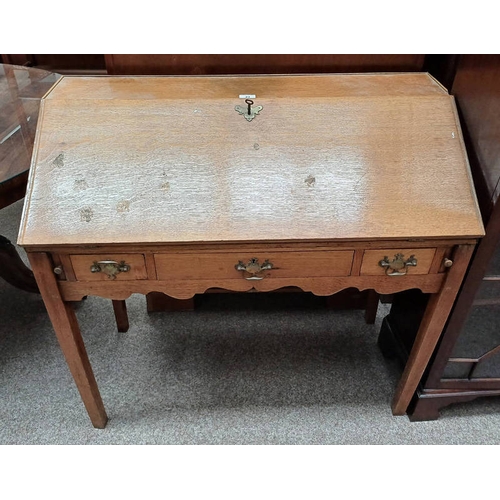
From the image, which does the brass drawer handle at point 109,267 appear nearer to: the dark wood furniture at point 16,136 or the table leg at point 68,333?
the table leg at point 68,333

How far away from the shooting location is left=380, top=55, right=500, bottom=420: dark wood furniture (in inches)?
41.6

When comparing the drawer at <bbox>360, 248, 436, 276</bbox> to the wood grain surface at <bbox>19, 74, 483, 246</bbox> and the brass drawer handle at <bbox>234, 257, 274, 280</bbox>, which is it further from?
the brass drawer handle at <bbox>234, 257, 274, 280</bbox>

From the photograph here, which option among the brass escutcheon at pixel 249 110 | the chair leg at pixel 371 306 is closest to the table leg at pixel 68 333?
the brass escutcheon at pixel 249 110

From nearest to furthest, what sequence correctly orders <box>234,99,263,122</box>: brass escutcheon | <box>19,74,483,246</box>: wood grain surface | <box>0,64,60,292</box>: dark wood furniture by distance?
1. <box>19,74,483,246</box>: wood grain surface
2. <box>234,99,263,122</box>: brass escutcheon
3. <box>0,64,60,292</box>: dark wood furniture

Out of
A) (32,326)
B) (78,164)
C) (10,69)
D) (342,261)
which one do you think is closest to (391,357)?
(342,261)

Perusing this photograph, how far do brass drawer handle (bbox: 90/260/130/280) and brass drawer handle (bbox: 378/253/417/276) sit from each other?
657 mm

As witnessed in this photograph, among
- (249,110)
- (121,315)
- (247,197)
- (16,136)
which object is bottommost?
(121,315)

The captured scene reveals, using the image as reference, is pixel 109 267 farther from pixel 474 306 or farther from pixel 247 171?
pixel 474 306

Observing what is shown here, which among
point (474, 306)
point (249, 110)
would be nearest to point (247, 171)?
point (249, 110)

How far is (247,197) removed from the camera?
41.3 inches

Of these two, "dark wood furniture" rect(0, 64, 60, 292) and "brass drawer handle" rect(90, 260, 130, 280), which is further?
"dark wood furniture" rect(0, 64, 60, 292)

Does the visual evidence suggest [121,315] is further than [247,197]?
Yes

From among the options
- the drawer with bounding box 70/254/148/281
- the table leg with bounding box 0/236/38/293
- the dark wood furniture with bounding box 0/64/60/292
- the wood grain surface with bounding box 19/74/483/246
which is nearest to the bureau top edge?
the wood grain surface with bounding box 19/74/483/246

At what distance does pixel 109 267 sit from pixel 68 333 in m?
0.29
